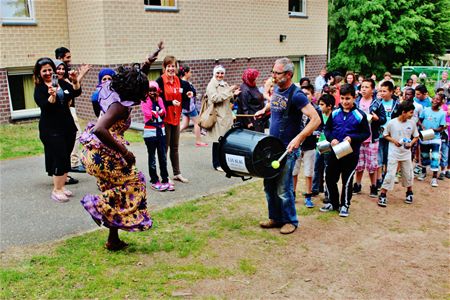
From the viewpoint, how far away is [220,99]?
7.43 meters

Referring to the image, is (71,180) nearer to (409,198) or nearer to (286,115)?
(286,115)

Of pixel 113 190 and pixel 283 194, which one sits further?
pixel 283 194

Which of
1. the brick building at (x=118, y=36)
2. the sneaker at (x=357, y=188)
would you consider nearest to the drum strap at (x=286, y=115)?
the sneaker at (x=357, y=188)

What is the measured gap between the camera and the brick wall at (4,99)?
37.6 feet

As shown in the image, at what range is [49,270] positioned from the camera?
13.5 ft

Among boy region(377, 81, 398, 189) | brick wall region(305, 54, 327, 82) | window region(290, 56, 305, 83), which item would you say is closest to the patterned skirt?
boy region(377, 81, 398, 189)

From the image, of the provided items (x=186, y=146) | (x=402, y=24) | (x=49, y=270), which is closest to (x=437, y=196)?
(x=186, y=146)

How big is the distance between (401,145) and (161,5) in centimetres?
833

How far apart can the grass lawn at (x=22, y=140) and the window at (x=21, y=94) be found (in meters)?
0.37

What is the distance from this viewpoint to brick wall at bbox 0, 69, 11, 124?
1146 cm

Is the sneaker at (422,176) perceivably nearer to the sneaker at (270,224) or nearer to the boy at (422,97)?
the boy at (422,97)

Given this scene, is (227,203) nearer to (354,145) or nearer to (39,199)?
(354,145)

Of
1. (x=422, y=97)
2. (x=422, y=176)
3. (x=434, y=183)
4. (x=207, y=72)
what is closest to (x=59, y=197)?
(x=434, y=183)

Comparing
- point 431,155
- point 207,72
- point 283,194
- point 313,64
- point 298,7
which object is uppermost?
point 298,7
